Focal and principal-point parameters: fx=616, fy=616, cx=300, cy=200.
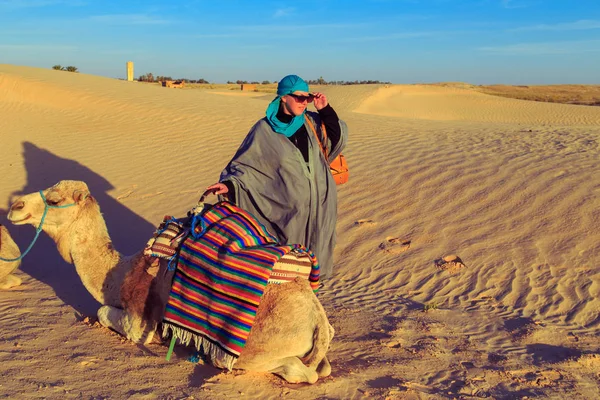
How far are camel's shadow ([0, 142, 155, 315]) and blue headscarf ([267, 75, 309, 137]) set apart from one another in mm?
2241

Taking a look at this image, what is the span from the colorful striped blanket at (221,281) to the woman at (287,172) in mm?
820

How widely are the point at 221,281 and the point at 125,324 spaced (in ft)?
3.41

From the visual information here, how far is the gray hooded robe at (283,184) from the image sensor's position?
4.95m

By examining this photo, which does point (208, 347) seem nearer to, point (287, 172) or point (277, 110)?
point (287, 172)

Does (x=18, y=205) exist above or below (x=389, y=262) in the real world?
above

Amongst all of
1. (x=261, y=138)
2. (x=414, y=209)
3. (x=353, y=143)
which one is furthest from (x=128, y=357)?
(x=353, y=143)

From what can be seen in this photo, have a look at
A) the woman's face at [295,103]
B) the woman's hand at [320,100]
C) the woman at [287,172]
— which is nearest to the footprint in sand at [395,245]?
the woman at [287,172]

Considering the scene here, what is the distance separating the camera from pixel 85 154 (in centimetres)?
1297

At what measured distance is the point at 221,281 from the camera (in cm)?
381

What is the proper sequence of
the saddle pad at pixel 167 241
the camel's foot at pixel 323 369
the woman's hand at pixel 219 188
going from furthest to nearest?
the woman's hand at pixel 219 188 < the saddle pad at pixel 167 241 < the camel's foot at pixel 323 369

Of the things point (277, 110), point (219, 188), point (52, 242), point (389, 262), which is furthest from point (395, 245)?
point (52, 242)

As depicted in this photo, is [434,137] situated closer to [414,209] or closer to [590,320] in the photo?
[414,209]

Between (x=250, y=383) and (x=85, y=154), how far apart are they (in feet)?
33.6

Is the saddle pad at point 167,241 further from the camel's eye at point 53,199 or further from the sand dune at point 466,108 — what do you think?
the sand dune at point 466,108
